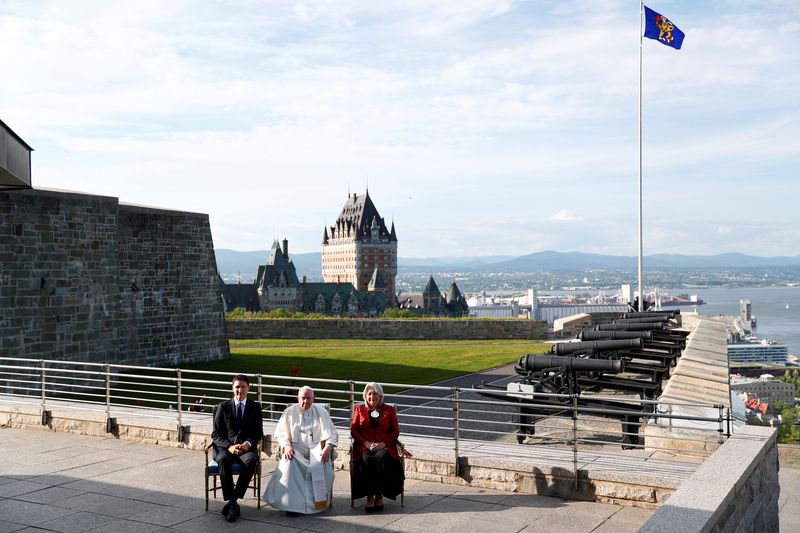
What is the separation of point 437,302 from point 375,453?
176 metres

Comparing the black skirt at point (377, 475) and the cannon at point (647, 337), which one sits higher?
the cannon at point (647, 337)

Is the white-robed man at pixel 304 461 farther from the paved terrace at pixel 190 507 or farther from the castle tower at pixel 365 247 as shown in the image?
the castle tower at pixel 365 247

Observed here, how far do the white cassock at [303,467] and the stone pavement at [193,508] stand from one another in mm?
148

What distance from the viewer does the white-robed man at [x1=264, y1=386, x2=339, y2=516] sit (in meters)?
7.43

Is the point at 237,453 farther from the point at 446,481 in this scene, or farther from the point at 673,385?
the point at 673,385

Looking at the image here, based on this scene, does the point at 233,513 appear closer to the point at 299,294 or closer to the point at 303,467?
the point at 303,467

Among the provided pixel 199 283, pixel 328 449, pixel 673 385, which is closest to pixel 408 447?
pixel 328 449

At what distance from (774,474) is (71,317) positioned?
17.1m

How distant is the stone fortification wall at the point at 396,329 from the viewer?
3241 centimetres

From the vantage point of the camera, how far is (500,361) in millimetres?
23531

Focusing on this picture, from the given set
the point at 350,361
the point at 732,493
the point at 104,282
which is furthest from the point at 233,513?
the point at 350,361

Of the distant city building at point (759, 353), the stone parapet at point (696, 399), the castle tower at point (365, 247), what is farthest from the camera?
the castle tower at point (365, 247)

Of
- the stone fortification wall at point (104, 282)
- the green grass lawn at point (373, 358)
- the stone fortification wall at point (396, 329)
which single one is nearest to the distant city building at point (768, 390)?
the stone fortification wall at point (396, 329)

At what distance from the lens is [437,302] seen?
7195 inches
